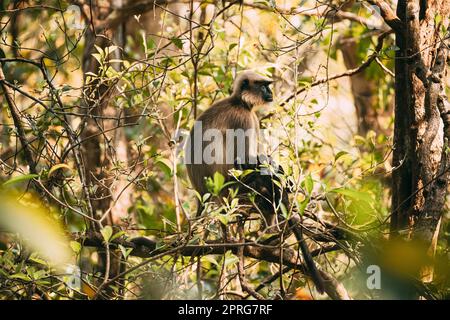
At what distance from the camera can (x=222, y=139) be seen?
15.8ft

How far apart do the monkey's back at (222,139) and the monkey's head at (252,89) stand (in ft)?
0.32

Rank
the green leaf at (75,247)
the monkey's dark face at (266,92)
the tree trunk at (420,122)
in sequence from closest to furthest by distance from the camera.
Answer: the green leaf at (75,247)
the tree trunk at (420,122)
the monkey's dark face at (266,92)

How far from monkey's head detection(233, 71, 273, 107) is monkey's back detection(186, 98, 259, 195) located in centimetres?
10


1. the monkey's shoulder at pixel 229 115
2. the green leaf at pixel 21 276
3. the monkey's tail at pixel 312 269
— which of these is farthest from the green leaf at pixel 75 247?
the monkey's shoulder at pixel 229 115

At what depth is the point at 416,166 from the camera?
131 inches

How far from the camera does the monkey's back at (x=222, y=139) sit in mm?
4672

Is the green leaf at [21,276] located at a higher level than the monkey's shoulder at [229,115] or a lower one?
lower

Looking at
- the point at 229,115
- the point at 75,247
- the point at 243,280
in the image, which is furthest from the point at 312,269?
the point at 229,115

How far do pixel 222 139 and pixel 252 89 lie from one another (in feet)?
2.00

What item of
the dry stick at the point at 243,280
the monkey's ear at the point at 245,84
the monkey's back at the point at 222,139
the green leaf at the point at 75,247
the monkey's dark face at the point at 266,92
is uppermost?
the monkey's ear at the point at 245,84

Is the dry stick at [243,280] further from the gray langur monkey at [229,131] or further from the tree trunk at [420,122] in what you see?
the gray langur monkey at [229,131]

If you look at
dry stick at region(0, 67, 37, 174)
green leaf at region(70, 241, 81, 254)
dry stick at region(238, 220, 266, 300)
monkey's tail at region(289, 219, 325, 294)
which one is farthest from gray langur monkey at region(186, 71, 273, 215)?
green leaf at region(70, 241, 81, 254)

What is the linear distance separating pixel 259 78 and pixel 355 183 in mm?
1203

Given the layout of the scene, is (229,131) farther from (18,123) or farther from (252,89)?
(18,123)
